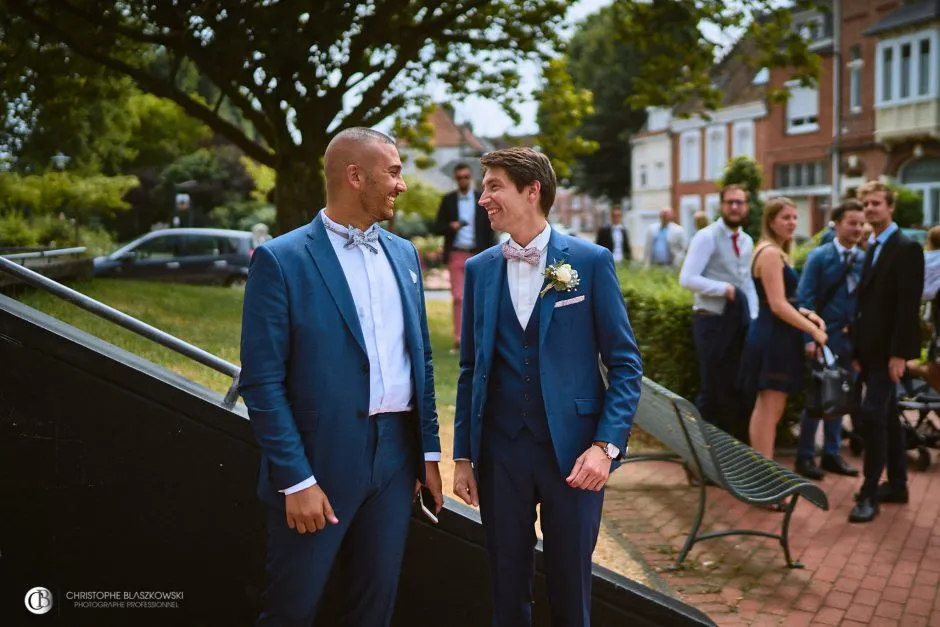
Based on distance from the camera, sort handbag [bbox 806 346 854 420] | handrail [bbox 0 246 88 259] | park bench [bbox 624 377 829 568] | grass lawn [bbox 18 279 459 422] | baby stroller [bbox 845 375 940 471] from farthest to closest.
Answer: baby stroller [bbox 845 375 940 471] → handbag [bbox 806 346 854 420] → park bench [bbox 624 377 829 568] → handrail [bbox 0 246 88 259] → grass lawn [bbox 18 279 459 422]

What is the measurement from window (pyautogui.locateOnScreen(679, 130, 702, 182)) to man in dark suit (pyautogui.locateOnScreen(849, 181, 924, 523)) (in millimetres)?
49679

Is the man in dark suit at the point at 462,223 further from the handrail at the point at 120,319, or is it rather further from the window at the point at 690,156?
the window at the point at 690,156

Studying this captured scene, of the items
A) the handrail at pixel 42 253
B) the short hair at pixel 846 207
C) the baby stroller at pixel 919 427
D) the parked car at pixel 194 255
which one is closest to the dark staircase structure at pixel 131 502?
the handrail at pixel 42 253

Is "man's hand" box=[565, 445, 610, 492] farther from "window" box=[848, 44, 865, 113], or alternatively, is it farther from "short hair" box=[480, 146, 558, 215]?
"window" box=[848, 44, 865, 113]

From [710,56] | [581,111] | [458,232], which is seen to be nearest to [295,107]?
[458,232]

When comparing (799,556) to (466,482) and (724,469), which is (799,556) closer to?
(724,469)

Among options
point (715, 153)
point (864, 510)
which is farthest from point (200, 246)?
point (715, 153)

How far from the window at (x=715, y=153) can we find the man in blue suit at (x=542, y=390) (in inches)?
1975

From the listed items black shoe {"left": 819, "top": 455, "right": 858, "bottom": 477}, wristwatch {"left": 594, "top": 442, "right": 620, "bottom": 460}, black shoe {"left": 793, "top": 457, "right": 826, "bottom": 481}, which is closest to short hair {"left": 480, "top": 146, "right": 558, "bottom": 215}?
wristwatch {"left": 594, "top": 442, "right": 620, "bottom": 460}

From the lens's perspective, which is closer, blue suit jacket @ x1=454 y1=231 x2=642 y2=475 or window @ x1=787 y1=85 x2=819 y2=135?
blue suit jacket @ x1=454 y1=231 x2=642 y2=475

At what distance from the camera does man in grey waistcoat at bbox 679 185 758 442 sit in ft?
24.9

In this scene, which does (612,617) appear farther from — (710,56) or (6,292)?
(710,56)

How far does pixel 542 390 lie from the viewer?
3.28 meters

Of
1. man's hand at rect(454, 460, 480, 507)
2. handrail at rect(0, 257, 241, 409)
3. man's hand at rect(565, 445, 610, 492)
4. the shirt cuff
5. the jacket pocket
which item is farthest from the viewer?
handrail at rect(0, 257, 241, 409)
